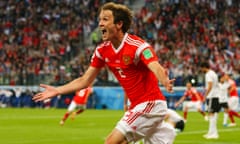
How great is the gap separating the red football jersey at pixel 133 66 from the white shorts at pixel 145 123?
0.34 ft

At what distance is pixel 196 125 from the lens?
23.3 metres

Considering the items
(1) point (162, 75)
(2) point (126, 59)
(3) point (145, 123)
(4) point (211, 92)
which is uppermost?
(2) point (126, 59)

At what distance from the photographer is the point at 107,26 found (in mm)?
7770

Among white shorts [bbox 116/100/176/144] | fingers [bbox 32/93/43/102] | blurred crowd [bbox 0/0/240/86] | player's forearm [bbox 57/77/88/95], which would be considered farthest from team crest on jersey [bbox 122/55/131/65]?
blurred crowd [bbox 0/0/240/86]

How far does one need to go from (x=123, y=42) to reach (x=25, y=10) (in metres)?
40.1

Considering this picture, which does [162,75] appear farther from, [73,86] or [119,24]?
[73,86]

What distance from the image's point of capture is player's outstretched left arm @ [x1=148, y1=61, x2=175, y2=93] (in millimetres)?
7016

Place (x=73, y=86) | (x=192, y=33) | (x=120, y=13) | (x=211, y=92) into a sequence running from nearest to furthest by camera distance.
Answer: (x=120, y=13) → (x=73, y=86) → (x=211, y=92) → (x=192, y=33)

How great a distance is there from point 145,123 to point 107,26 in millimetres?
1371

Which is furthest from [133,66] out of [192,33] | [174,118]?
[192,33]

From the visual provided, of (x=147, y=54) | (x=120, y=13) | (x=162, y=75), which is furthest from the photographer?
(x=120, y=13)

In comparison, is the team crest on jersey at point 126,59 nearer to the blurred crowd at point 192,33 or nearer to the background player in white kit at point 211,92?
the background player in white kit at point 211,92

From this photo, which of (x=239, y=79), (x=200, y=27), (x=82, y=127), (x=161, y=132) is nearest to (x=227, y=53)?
(x=239, y=79)

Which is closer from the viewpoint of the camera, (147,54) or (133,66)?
(147,54)
